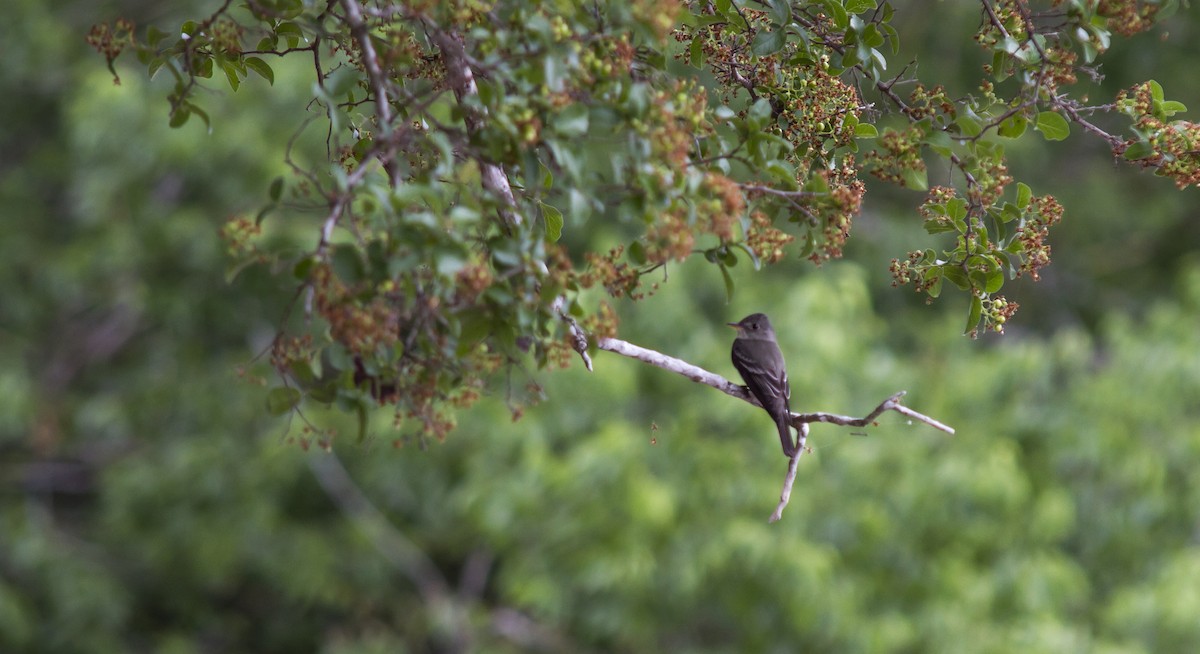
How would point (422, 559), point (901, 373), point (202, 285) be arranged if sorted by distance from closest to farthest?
1. point (901, 373)
2. point (422, 559)
3. point (202, 285)

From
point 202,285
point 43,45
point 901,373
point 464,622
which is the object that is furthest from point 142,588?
point 901,373

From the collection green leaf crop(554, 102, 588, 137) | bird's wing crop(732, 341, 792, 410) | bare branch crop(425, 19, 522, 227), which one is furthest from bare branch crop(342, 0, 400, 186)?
bird's wing crop(732, 341, 792, 410)

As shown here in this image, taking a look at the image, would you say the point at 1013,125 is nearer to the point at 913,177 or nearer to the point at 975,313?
the point at 913,177

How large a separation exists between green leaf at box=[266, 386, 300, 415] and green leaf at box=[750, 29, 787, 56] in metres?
1.18

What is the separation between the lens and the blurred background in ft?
25.7

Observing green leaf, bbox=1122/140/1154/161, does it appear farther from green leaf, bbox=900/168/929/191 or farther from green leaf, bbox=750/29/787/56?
green leaf, bbox=750/29/787/56

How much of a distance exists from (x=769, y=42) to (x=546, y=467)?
5.18m

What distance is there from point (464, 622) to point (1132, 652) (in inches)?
159

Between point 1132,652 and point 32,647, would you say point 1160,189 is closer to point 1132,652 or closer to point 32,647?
point 1132,652

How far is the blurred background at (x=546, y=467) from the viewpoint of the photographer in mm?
7832

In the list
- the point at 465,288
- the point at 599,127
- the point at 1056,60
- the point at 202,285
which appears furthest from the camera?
the point at 202,285

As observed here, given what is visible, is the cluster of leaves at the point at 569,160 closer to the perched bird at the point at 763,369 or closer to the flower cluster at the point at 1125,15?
the flower cluster at the point at 1125,15

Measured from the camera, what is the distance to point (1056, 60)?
9.12 feet

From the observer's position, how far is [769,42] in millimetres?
2898
